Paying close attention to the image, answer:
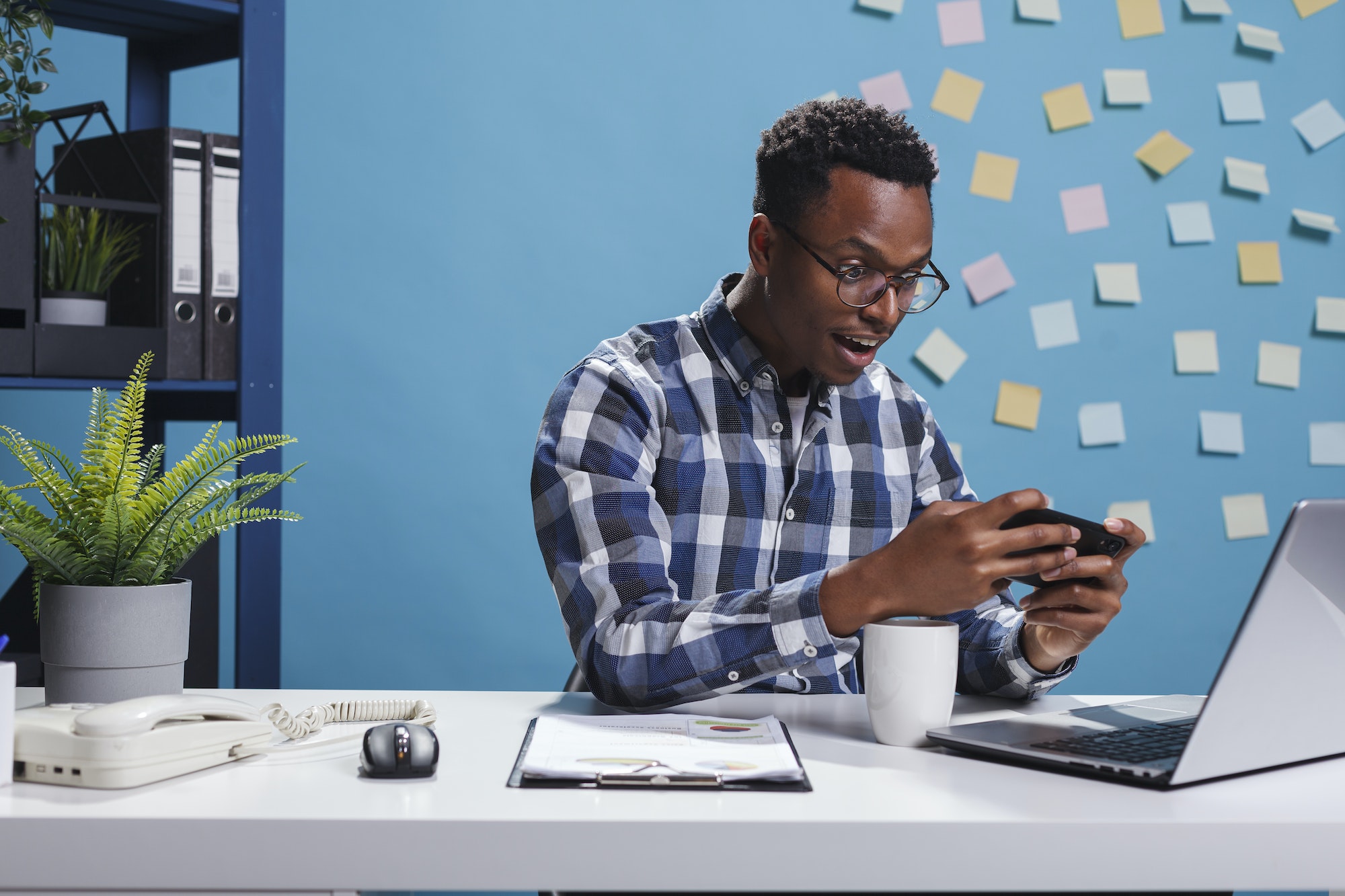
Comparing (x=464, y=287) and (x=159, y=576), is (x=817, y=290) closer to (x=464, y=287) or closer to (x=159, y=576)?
(x=159, y=576)

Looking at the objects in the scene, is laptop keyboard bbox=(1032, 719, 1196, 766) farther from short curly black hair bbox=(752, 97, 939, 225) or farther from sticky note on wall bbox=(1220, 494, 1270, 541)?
sticky note on wall bbox=(1220, 494, 1270, 541)

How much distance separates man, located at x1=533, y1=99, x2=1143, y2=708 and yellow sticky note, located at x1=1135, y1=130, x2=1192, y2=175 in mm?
1100

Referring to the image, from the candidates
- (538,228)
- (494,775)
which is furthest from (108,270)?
Result: (494,775)

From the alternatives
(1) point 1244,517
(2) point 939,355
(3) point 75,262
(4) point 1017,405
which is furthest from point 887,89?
(3) point 75,262

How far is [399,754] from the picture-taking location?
81cm

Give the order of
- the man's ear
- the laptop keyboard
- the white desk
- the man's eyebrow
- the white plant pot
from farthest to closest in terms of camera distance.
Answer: the white plant pot < the man's ear < the man's eyebrow < the laptop keyboard < the white desk

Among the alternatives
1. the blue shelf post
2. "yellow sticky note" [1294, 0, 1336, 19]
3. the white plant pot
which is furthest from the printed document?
"yellow sticky note" [1294, 0, 1336, 19]

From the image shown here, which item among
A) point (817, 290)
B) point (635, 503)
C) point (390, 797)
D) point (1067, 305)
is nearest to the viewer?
point (390, 797)

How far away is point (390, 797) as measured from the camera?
0.77m

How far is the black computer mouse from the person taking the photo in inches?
31.7

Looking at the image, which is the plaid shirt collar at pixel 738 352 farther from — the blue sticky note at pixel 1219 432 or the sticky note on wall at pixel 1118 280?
the blue sticky note at pixel 1219 432

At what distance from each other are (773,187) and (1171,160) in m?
1.30

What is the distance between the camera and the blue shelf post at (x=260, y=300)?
1528mm

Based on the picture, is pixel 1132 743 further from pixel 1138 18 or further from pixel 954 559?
pixel 1138 18
